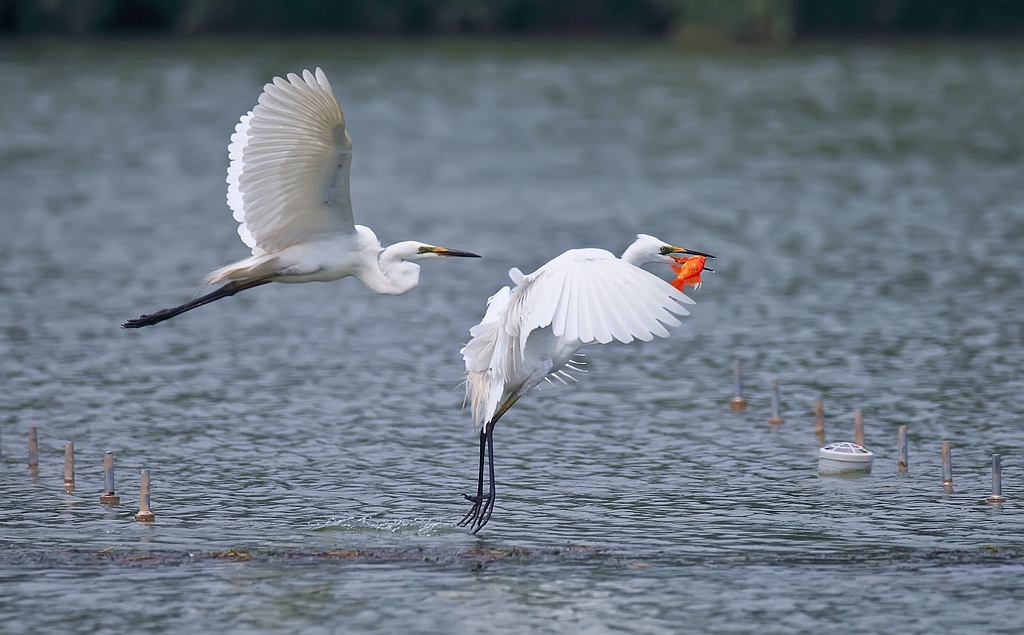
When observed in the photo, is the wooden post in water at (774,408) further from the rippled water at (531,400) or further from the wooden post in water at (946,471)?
the wooden post in water at (946,471)

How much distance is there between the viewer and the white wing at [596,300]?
11359mm

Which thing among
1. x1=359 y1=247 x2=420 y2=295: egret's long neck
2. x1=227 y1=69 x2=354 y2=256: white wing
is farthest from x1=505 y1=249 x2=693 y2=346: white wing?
x1=227 y1=69 x2=354 y2=256: white wing

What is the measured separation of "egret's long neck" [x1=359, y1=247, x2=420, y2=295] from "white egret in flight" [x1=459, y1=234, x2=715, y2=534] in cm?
64

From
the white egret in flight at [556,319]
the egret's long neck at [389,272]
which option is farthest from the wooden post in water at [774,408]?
the egret's long neck at [389,272]

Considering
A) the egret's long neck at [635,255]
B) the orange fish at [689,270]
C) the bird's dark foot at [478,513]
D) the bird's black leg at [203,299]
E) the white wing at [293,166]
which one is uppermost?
the white wing at [293,166]

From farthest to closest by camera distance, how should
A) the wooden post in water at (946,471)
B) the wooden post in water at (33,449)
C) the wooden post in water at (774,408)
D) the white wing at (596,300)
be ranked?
the wooden post in water at (774,408)
the wooden post in water at (33,449)
the wooden post in water at (946,471)
the white wing at (596,300)

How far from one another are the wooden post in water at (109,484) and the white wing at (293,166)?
2239 millimetres

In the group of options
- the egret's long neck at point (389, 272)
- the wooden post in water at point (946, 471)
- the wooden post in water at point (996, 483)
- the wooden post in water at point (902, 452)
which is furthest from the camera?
the wooden post in water at point (902, 452)

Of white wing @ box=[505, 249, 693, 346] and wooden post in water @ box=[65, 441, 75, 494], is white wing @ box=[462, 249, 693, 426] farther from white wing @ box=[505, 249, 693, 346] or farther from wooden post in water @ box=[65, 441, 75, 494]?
wooden post in water @ box=[65, 441, 75, 494]

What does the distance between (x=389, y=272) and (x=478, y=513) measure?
198 centimetres

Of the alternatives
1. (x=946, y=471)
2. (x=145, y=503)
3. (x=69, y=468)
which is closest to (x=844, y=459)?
(x=946, y=471)

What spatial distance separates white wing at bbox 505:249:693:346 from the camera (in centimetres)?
1136

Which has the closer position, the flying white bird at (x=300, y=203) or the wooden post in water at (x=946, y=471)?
the flying white bird at (x=300, y=203)

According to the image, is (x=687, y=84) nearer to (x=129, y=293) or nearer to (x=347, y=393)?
(x=129, y=293)
